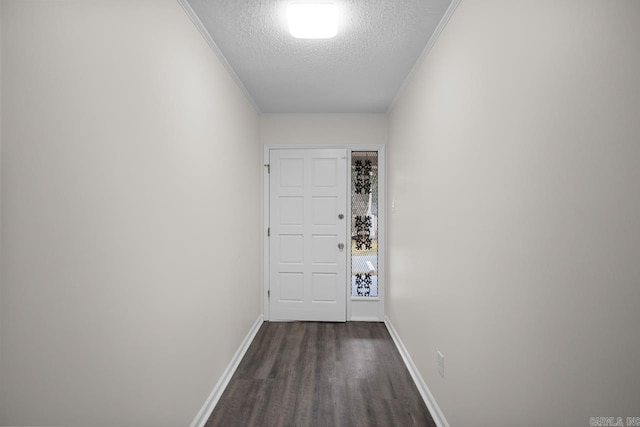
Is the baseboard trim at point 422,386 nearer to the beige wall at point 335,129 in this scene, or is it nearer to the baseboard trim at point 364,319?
the baseboard trim at point 364,319

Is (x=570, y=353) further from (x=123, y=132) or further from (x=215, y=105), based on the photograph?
(x=215, y=105)

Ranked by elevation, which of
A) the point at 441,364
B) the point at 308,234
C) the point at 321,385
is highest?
the point at 308,234

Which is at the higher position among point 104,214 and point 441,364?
point 104,214

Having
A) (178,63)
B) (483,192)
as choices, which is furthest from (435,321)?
(178,63)

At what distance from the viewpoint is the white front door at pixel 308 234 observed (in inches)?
155

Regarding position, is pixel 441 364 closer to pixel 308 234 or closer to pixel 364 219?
pixel 364 219

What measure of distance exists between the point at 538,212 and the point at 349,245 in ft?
9.58

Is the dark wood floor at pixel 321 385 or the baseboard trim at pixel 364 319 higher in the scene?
the baseboard trim at pixel 364 319

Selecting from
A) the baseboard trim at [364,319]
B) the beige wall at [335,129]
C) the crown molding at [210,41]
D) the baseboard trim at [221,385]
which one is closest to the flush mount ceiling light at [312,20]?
the crown molding at [210,41]

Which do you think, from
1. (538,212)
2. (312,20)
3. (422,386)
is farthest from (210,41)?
(422,386)

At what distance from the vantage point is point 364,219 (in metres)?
3.97

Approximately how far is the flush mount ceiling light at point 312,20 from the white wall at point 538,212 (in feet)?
2.27

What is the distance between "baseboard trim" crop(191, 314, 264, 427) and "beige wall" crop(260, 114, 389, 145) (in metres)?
2.25

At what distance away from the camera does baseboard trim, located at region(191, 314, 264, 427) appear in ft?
6.56
